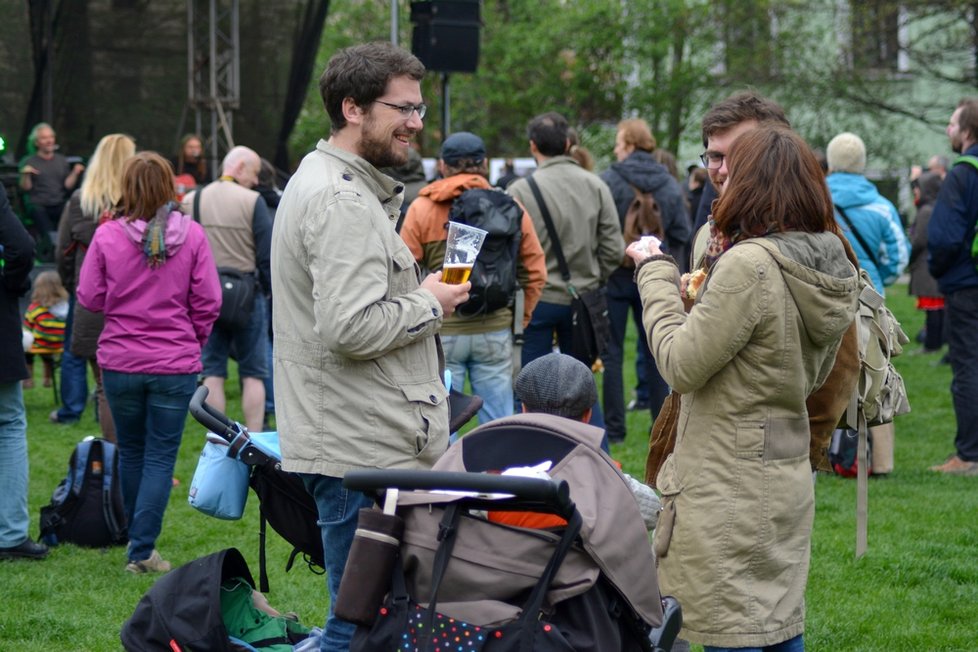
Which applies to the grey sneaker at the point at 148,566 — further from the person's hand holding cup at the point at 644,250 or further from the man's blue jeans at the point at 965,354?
the man's blue jeans at the point at 965,354

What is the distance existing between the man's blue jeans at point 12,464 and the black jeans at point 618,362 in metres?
3.77

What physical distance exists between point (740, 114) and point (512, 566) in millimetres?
1809

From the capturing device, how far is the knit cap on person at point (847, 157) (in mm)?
7668

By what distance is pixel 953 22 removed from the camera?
19922 millimetres

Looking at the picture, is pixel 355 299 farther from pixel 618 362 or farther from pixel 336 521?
pixel 618 362

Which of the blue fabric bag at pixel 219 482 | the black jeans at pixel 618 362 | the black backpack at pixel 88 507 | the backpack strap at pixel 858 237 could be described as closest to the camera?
the blue fabric bag at pixel 219 482

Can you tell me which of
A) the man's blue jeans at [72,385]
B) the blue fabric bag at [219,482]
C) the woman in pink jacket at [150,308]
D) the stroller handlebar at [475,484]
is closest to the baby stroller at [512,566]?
the stroller handlebar at [475,484]

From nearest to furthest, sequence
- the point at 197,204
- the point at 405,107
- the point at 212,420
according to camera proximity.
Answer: the point at 405,107 < the point at 212,420 < the point at 197,204

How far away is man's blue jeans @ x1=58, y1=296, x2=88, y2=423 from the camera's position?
9.81 m

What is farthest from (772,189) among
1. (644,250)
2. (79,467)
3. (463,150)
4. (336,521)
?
(79,467)

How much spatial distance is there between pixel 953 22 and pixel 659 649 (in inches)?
747

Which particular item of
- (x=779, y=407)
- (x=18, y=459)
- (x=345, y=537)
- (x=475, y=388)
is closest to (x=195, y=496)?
(x=345, y=537)

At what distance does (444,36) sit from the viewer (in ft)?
44.4

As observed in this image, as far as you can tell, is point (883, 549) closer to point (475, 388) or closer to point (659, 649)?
point (475, 388)
